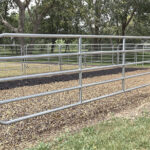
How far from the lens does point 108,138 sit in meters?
3.06

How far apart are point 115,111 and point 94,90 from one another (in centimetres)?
193

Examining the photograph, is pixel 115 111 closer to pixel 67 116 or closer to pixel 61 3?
pixel 67 116

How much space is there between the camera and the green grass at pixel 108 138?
2.81 metres

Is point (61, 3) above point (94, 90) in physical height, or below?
above

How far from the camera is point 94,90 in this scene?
20.9 ft

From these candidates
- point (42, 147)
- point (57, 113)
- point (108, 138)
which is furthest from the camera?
point (57, 113)

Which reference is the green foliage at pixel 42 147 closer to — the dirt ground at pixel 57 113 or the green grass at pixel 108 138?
the green grass at pixel 108 138

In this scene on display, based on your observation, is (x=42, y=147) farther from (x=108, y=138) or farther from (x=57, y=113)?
(x=57, y=113)

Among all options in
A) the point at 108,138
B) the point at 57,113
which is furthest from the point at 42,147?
the point at 57,113

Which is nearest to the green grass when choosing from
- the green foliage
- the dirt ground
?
the green foliage

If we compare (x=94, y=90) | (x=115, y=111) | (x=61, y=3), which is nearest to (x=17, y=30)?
(x=61, y=3)

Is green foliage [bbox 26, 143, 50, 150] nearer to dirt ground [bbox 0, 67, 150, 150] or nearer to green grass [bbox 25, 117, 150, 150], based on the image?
green grass [bbox 25, 117, 150, 150]

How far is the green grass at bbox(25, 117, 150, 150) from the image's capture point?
281cm

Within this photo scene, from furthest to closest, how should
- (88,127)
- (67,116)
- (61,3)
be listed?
(61,3), (67,116), (88,127)
